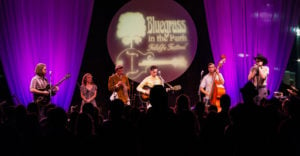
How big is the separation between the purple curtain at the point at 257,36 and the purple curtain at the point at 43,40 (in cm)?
318

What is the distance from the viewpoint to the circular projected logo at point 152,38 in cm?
989

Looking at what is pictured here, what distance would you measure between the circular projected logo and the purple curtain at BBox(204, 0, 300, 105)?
0.81 m

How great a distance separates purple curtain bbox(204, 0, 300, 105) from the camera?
9.86 metres

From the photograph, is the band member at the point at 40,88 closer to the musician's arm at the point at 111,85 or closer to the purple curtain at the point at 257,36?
the musician's arm at the point at 111,85

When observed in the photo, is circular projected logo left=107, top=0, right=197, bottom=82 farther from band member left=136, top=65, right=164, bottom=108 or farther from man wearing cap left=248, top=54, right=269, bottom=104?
man wearing cap left=248, top=54, right=269, bottom=104

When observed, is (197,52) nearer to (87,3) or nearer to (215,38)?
(215,38)

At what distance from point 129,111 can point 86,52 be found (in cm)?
546

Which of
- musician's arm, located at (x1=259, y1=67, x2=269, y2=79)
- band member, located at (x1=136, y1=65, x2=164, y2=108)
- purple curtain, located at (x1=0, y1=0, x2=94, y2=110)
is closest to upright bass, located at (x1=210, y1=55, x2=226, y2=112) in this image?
musician's arm, located at (x1=259, y1=67, x2=269, y2=79)

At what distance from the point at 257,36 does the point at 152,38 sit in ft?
8.03

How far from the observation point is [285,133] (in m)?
3.61

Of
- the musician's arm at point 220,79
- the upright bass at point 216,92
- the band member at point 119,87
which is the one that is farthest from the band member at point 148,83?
the musician's arm at point 220,79

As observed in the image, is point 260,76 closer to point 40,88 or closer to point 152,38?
point 152,38

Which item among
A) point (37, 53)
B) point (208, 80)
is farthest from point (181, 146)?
point (37, 53)

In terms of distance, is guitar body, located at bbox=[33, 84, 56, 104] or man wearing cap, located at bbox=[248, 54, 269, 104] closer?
guitar body, located at bbox=[33, 84, 56, 104]
